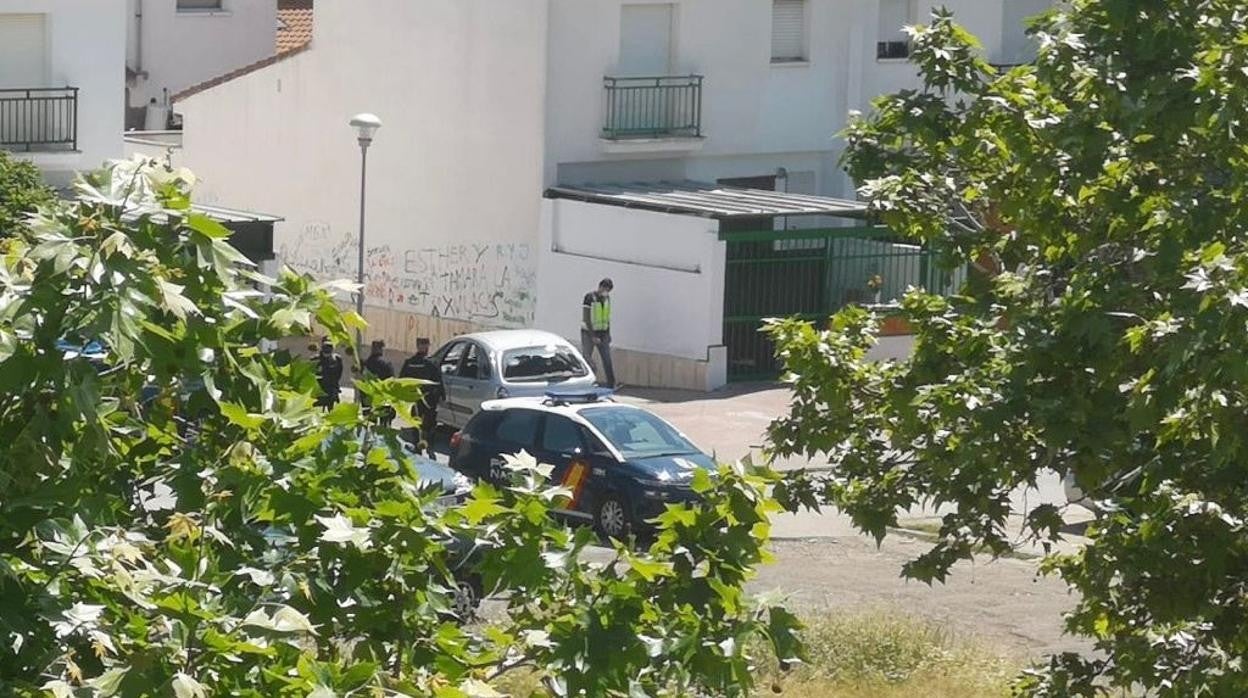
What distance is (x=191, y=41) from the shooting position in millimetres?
43188

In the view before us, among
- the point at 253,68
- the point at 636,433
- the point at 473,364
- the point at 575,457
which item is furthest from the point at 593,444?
the point at 253,68

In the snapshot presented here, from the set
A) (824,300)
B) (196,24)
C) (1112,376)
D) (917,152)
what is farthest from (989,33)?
(1112,376)

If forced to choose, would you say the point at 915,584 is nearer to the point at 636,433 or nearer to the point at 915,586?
the point at 915,586

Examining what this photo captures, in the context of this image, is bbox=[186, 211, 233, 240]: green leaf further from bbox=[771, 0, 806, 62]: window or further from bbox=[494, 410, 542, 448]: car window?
bbox=[771, 0, 806, 62]: window

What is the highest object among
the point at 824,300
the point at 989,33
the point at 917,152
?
the point at 989,33

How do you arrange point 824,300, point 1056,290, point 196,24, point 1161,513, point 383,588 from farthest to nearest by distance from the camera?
point 196,24 < point 824,300 < point 1056,290 < point 1161,513 < point 383,588

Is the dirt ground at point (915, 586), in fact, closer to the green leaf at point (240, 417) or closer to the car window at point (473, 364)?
the car window at point (473, 364)

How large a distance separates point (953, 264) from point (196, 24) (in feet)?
115

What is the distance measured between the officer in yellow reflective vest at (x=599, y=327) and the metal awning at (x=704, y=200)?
1605 mm

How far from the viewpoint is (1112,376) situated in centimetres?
837

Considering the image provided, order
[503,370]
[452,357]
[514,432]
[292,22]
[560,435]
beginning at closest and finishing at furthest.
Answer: [560,435], [514,432], [503,370], [452,357], [292,22]

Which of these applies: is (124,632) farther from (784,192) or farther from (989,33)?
(989,33)

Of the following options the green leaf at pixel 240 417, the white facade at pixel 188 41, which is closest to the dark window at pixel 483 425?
the green leaf at pixel 240 417

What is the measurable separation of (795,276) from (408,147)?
6756 mm
